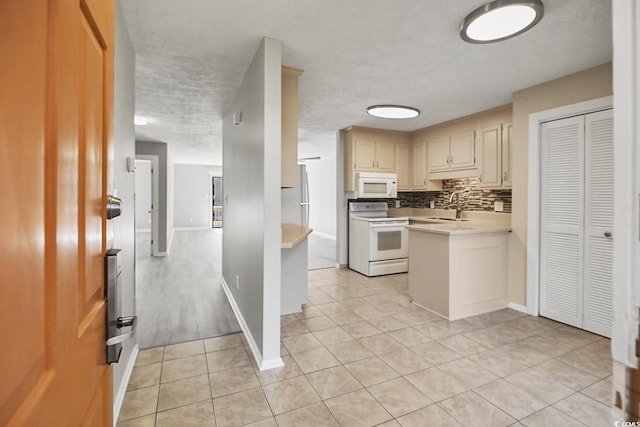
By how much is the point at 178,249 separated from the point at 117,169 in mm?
5736

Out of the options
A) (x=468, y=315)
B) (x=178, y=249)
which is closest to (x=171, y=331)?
(x=468, y=315)

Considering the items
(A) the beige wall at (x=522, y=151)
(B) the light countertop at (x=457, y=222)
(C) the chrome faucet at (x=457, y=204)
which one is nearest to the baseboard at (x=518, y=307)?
(A) the beige wall at (x=522, y=151)

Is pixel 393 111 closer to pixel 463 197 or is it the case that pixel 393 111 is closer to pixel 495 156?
pixel 495 156

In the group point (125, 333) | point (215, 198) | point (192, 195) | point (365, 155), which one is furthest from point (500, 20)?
point (215, 198)

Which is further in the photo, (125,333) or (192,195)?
(192,195)

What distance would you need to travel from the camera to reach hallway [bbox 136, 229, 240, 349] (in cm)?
274

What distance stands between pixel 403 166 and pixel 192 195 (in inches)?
312

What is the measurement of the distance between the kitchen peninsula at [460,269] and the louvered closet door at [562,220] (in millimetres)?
389

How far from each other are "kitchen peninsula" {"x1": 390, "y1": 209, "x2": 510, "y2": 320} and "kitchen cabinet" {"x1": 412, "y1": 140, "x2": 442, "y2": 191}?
1.78 m

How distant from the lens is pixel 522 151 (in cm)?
317

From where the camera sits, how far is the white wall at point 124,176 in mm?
1697

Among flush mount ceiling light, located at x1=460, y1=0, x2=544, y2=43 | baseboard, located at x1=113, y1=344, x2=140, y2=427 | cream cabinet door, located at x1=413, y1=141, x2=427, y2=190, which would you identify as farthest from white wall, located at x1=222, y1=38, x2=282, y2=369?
cream cabinet door, located at x1=413, y1=141, x2=427, y2=190

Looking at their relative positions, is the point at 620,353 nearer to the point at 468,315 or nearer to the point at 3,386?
the point at 3,386

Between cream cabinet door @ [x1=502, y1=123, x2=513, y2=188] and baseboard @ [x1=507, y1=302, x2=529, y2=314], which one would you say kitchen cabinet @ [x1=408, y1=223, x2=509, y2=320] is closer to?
baseboard @ [x1=507, y1=302, x2=529, y2=314]
